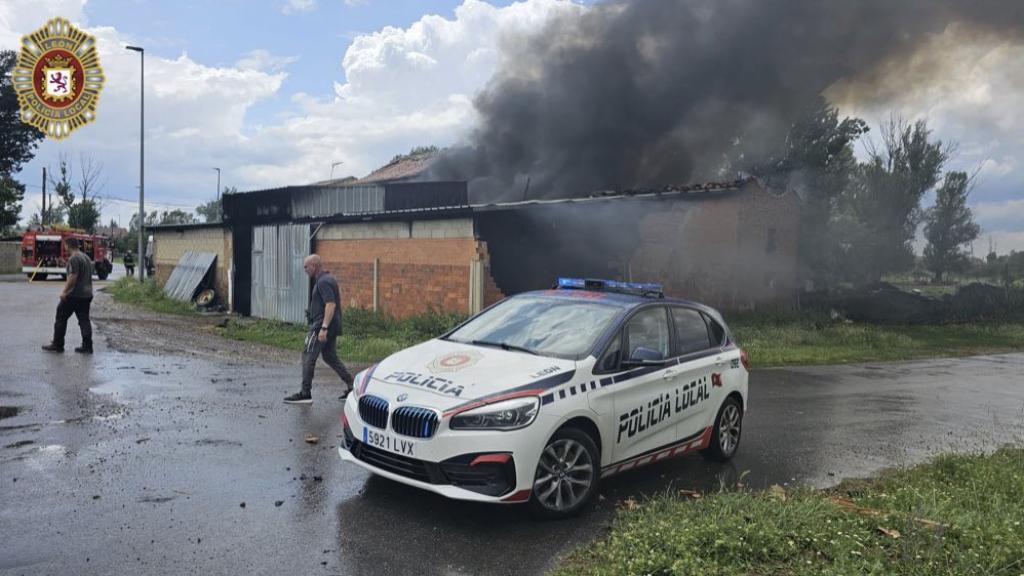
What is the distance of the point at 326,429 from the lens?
6988mm

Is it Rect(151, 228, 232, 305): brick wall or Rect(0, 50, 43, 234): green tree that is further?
Rect(0, 50, 43, 234): green tree

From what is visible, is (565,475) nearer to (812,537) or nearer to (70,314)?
(812,537)

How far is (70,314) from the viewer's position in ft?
36.1

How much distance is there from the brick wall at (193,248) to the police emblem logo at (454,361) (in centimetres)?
1733

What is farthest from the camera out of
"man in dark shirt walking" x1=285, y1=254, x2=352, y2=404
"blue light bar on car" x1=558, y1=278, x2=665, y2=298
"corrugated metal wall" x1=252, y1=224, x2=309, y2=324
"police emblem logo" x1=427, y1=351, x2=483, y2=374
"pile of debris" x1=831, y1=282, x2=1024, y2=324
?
"pile of debris" x1=831, y1=282, x2=1024, y2=324

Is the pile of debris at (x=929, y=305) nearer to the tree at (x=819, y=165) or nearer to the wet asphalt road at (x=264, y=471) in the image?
the tree at (x=819, y=165)

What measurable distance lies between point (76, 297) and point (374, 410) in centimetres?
814

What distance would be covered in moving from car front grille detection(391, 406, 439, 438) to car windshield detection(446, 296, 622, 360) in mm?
1028

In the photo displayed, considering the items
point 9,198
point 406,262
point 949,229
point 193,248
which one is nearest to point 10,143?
point 9,198

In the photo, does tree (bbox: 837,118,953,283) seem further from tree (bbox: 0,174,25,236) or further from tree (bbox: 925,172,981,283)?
tree (bbox: 0,174,25,236)

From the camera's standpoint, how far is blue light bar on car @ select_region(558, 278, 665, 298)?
6.17 meters

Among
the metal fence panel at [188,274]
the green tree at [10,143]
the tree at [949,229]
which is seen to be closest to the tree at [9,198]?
the green tree at [10,143]

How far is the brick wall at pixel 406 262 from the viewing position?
14.0 m

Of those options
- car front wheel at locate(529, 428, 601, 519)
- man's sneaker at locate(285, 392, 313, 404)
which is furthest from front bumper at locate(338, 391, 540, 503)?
man's sneaker at locate(285, 392, 313, 404)
